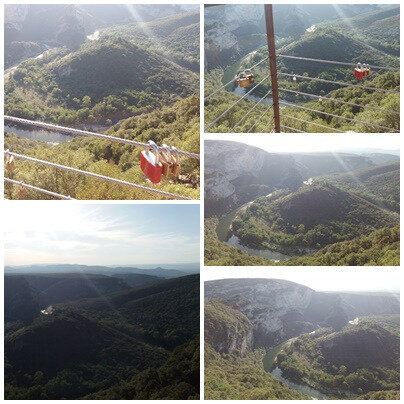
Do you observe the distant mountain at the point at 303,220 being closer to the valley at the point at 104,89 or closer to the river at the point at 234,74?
Result: the valley at the point at 104,89

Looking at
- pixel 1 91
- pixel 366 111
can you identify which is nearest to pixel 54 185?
pixel 1 91

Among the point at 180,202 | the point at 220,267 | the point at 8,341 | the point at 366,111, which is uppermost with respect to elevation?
the point at 366,111

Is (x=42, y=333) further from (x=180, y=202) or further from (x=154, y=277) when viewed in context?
(x=180, y=202)

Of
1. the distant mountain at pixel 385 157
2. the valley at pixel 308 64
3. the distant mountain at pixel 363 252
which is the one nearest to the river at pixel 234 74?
the valley at pixel 308 64

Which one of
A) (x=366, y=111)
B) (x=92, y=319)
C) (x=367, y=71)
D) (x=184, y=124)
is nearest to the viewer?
(x=367, y=71)

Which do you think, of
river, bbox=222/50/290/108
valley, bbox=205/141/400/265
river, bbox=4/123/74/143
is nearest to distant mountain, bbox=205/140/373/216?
valley, bbox=205/141/400/265

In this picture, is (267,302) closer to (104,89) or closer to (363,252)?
(363,252)
